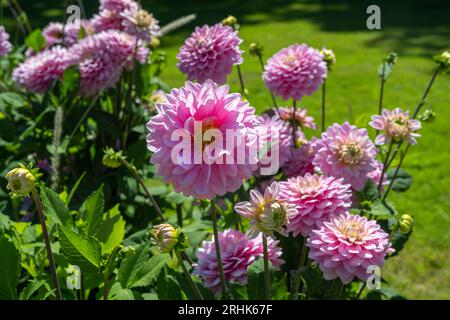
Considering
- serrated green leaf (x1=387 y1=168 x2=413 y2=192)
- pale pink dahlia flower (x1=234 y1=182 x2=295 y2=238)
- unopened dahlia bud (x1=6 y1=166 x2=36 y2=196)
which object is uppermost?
unopened dahlia bud (x1=6 y1=166 x2=36 y2=196)

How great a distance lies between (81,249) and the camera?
986 mm

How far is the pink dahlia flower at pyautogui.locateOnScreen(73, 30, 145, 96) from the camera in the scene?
168 cm

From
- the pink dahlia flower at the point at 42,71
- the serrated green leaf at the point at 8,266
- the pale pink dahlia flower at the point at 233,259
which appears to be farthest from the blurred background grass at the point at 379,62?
the serrated green leaf at the point at 8,266

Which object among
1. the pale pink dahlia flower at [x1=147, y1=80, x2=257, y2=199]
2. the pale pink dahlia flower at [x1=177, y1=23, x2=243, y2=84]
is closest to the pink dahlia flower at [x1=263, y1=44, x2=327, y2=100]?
the pale pink dahlia flower at [x1=177, y1=23, x2=243, y2=84]

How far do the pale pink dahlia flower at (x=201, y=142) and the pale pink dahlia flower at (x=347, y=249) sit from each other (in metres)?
0.25

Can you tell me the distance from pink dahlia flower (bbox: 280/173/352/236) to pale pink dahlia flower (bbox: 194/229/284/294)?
9cm

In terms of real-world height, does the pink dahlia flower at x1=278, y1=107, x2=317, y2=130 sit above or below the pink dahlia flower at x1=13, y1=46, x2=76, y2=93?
below

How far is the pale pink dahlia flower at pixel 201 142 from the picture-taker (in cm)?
82

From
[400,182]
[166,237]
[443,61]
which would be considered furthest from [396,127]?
[166,237]

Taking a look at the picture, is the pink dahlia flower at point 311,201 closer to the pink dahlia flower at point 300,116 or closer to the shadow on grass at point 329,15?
the pink dahlia flower at point 300,116

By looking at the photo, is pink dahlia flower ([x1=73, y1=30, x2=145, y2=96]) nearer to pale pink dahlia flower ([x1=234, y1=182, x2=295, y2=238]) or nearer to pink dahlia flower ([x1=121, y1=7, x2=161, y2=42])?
pink dahlia flower ([x1=121, y1=7, x2=161, y2=42])

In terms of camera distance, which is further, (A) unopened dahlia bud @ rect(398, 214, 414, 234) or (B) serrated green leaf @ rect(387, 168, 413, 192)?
(B) serrated green leaf @ rect(387, 168, 413, 192)

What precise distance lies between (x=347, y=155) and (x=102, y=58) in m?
0.83

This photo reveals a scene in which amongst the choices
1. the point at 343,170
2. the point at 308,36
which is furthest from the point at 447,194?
the point at 308,36
